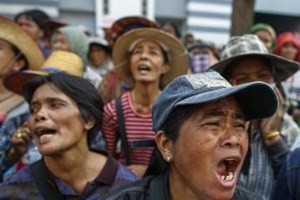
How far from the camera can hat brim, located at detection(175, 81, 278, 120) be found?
193 cm

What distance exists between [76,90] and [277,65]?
1234 mm

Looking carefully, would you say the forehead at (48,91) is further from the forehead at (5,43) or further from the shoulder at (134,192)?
the forehead at (5,43)

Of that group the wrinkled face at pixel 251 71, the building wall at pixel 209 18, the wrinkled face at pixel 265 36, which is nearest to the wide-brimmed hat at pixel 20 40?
the wrinkled face at pixel 251 71

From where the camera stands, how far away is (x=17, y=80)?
336 cm

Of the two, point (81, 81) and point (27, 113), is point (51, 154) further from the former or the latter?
point (27, 113)

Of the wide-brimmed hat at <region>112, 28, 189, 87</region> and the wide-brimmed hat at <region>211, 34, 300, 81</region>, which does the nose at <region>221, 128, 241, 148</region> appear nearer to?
the wide-brimmed hat at <region>211, 34, 300, 81</region>

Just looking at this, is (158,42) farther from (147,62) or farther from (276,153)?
(276,153)

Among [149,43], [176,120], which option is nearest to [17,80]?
[149,43]

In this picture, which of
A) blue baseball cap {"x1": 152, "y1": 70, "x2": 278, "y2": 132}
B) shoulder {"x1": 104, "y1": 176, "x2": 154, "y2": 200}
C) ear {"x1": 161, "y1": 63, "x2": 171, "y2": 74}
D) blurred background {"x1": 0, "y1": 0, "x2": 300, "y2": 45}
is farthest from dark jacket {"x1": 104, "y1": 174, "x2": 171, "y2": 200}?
blurred background {"x1": 0, "y1": 0, "x2": 300, "y2": 45}

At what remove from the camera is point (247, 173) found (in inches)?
114

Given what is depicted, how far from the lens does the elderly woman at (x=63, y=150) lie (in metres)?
2.63

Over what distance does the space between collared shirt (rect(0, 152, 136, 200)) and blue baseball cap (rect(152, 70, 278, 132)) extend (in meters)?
0.67

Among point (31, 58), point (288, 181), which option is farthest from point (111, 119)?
point (288, 181)

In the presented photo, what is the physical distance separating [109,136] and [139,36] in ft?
2.70
